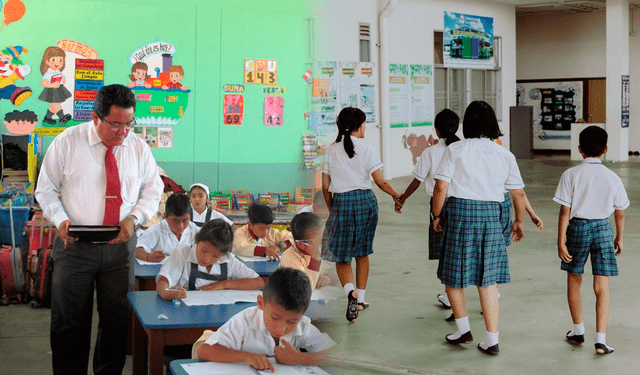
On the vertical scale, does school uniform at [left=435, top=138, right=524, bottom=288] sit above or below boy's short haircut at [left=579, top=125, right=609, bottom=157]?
below

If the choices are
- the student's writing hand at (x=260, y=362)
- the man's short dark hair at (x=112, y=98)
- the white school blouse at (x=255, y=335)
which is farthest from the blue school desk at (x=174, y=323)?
the man's short dark hair at (x=112, y=98)

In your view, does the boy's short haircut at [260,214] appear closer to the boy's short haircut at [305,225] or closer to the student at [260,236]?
the student at [260,236]

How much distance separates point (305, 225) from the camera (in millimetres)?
1776

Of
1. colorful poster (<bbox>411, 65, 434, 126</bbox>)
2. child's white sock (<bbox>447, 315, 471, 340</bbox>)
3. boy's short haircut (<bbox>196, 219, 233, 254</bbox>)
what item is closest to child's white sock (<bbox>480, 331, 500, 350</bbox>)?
child's white sock (<bbox>447, 315, 471, 340</bbox>)

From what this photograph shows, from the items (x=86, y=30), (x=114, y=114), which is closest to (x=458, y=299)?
(x=114, y=114)

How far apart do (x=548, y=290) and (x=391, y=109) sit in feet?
21.6

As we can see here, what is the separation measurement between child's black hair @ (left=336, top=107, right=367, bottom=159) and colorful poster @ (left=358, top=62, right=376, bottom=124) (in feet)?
21.3

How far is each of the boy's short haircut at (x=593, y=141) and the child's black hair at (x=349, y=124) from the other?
1007 mm

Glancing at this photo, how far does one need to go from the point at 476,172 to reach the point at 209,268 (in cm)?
113

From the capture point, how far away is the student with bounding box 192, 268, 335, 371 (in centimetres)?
162

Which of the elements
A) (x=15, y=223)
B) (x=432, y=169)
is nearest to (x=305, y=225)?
(x=432, y=169)

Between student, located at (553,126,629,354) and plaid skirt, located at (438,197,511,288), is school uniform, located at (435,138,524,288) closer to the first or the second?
plaid skirt, located at (438,197,511,288)

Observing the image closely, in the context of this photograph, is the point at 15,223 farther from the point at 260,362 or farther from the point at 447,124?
the point at 260,362

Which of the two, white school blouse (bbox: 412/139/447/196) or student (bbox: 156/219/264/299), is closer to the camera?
student (bbox: 156/219/264/299)
